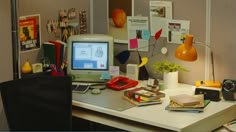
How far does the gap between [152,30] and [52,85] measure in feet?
3.21

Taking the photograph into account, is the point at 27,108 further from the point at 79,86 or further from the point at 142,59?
the point at 142,59

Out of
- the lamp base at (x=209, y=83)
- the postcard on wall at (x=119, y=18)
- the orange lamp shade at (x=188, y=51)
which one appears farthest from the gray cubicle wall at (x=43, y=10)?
the lamp base at (x=209, y=83)

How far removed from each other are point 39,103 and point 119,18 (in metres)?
1.12

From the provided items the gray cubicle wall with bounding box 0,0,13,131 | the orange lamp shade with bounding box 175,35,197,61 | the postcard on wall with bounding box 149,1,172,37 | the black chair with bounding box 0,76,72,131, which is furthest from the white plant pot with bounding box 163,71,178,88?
the gray cubicle wall with bounding box 0,0,13,131

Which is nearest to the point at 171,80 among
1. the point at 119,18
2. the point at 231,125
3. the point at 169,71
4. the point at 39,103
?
the point at 169,71

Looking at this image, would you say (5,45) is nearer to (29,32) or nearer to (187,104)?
(29,32)

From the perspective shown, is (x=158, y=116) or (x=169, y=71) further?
(x=169, y=71)

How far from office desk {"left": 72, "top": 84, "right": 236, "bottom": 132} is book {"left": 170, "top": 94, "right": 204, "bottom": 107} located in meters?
0.06

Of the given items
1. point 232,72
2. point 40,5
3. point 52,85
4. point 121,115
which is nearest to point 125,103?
point 121,115

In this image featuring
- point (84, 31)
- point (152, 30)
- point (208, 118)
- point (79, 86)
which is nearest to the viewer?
point (208, 118)

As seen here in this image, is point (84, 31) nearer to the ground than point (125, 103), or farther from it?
farther from it

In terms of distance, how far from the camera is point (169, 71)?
128 inches

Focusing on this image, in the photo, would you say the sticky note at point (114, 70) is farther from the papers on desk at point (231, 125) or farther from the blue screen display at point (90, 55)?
the papers on desk at point (231, 125)

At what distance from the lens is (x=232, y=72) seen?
10.2ft
